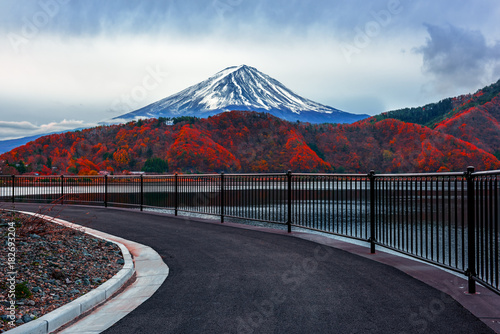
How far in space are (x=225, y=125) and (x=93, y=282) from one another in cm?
18193

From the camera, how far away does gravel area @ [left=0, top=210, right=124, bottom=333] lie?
4836 mm

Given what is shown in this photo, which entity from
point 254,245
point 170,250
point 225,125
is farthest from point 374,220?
point 225,125

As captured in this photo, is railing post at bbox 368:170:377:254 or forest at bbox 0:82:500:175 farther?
forest at bbox 0:82:500:175

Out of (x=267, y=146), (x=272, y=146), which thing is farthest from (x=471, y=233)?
(x=267, y=146)

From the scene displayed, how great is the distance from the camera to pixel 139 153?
161 m

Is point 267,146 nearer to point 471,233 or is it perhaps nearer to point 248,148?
point 248,148

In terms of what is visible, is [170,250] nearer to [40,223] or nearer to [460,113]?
[40,223]

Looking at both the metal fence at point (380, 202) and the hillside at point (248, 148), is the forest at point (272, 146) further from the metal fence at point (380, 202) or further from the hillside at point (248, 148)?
the metal fence at point (380, 202)

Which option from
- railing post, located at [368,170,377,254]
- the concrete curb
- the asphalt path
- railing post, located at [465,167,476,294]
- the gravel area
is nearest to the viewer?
the concrete curb

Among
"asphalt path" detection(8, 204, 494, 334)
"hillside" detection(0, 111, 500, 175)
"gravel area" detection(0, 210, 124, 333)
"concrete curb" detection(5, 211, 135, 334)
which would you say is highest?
"hillside" detection(0, 111, 500, 175)

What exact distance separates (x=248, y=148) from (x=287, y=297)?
16921 cm

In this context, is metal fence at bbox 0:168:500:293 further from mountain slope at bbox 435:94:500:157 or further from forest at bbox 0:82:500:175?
mountain slope at bbox 435:94:500:157

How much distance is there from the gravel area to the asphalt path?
1.01 m

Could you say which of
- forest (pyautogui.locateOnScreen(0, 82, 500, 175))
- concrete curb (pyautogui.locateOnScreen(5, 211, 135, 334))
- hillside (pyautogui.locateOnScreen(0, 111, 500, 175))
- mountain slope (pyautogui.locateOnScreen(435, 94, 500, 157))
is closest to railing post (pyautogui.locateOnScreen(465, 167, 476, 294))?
concrete curb (pyautogui.locateOnScreen(5, 211, 135, 334))
